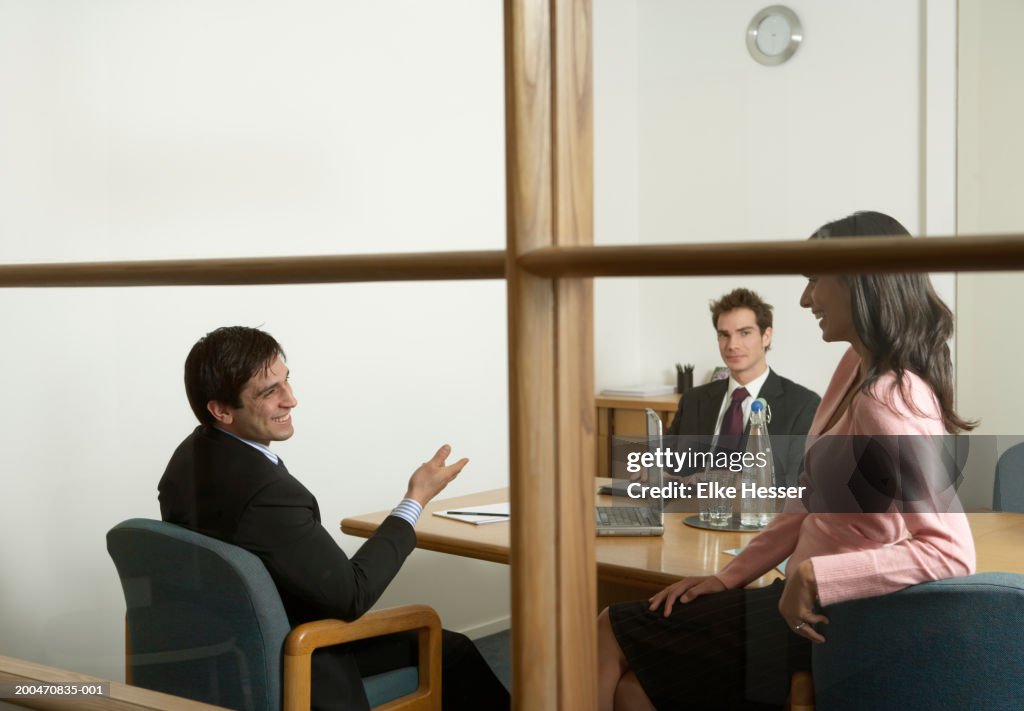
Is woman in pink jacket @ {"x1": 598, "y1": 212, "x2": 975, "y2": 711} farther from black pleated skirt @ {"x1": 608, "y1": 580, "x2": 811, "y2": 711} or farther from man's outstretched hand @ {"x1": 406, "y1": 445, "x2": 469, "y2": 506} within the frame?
man's outstretched hand @ {"x1": 406, "y1": 445, "x2": 469, "y2": 506}

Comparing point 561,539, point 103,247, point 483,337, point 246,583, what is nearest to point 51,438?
point 103,247

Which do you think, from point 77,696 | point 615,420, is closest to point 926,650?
point 615,420

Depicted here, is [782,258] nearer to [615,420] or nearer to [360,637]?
[615,420]

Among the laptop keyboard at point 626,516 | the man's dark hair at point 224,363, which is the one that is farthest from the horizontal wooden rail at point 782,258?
the man's dark hair at point 224,363

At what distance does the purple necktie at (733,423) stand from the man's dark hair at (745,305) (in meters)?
0.06

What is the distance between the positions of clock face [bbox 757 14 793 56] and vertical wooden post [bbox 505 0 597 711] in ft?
0.50

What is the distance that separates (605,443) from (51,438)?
0.87 metres

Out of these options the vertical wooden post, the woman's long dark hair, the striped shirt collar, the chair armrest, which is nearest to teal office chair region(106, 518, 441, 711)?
the chair armrest

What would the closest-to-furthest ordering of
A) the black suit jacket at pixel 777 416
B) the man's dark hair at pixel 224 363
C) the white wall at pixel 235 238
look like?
the black suit jacket at pixel 777 416 → the white wall at pixel 235 238 → the man's dark hair at pixel 224 363

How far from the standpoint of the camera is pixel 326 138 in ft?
3.95

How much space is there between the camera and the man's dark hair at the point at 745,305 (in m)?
0.83

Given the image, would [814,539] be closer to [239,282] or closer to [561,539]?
[561,539]

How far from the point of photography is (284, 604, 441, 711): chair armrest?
113 cm

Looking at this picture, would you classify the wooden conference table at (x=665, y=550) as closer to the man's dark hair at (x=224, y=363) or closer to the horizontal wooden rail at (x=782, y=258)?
the horizontal wooden rail at (x=782, y=258)
